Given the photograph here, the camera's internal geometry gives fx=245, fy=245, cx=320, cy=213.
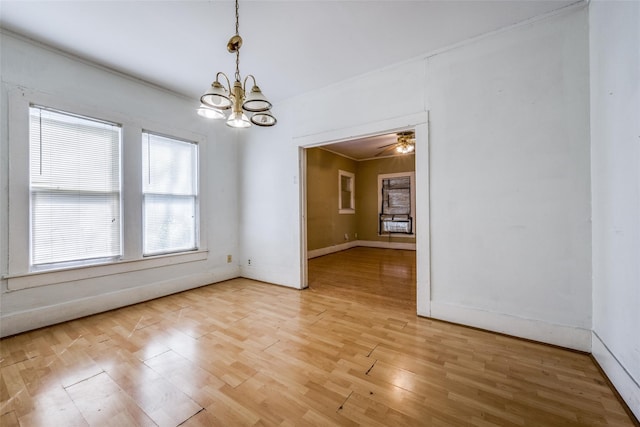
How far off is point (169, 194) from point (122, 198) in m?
0.55

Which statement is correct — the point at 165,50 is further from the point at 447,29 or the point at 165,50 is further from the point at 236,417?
the point at 236,417

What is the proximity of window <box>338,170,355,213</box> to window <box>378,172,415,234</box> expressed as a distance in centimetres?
87

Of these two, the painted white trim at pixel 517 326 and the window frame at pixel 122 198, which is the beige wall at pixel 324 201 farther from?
the painted white trim at pixel 517 326

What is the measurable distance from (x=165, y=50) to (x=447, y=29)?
282 cm

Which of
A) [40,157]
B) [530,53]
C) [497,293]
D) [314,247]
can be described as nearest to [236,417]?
[497,293]

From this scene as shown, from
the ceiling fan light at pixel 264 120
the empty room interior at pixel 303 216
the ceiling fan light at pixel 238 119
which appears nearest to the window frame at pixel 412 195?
the empty room interior at pixel 303 216

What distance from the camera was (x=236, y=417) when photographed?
53.1 inches

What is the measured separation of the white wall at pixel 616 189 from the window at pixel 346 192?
5.41 m

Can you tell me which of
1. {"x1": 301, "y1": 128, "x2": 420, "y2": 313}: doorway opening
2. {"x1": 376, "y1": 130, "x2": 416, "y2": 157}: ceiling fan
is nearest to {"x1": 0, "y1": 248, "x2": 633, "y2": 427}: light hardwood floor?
{"x1": 301, "y1": 128, "x2": 420, "y2": 313}: doorway opening

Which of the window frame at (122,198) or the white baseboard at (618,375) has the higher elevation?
the window frame at (122,198)

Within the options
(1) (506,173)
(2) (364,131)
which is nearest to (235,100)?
(2) (364,131)

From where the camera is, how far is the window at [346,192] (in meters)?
7.09

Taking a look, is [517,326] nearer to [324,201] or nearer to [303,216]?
[303,216]

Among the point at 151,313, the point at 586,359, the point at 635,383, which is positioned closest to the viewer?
the point at 635,383
